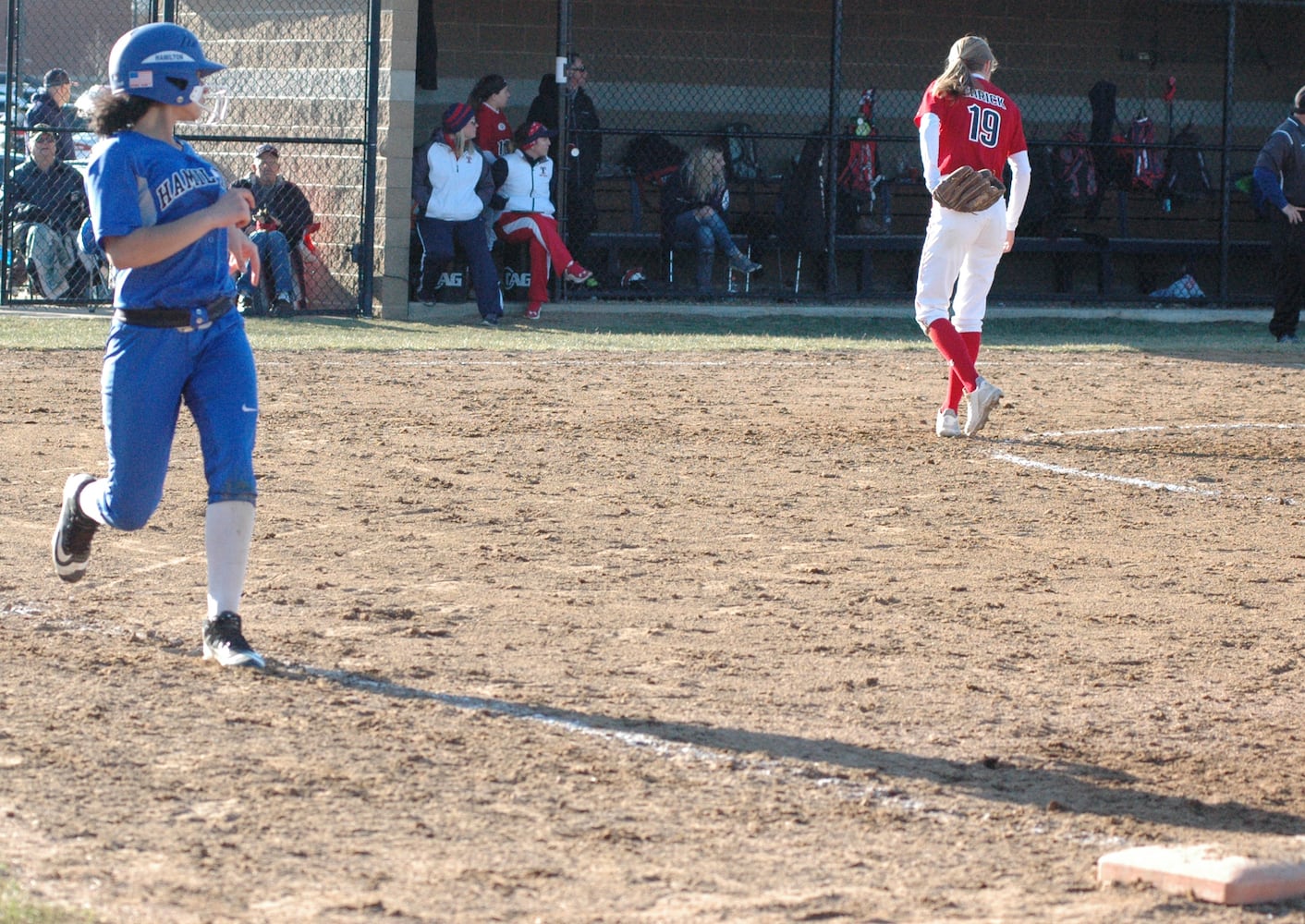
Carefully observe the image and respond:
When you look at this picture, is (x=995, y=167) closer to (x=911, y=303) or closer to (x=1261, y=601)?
(x=1261, y=601)

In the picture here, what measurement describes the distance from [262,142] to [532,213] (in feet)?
7.81

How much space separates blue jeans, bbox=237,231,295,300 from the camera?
605 inches

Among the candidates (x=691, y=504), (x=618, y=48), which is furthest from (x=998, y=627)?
(x=618, y=48)

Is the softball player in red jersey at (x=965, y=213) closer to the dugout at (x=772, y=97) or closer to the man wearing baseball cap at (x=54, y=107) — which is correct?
the dugout at (x=772, y=97)

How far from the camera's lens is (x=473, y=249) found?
51.1 ft

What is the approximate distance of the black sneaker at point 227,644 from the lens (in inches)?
197

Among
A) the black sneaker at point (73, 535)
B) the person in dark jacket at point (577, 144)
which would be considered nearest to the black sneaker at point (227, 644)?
the black sneaker at point (73, 535)

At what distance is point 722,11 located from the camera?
19766mm

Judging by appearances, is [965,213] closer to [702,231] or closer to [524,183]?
[524,183]

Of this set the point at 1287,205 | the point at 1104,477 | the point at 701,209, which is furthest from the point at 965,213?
the point at 701,209

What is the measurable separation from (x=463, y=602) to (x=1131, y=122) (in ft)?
52.2

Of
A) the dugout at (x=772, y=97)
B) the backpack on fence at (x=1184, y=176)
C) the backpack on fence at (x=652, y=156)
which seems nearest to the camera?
the dugout at (x=772, y=97)

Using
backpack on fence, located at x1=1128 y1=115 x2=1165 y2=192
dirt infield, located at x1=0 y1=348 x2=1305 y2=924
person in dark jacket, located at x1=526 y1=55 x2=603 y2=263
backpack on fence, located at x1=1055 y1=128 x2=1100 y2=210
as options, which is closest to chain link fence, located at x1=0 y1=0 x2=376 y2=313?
person in dark jacket, located at x1=526 y1=55 x2=603 y2=263

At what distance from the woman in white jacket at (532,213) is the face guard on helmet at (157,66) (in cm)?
1082
